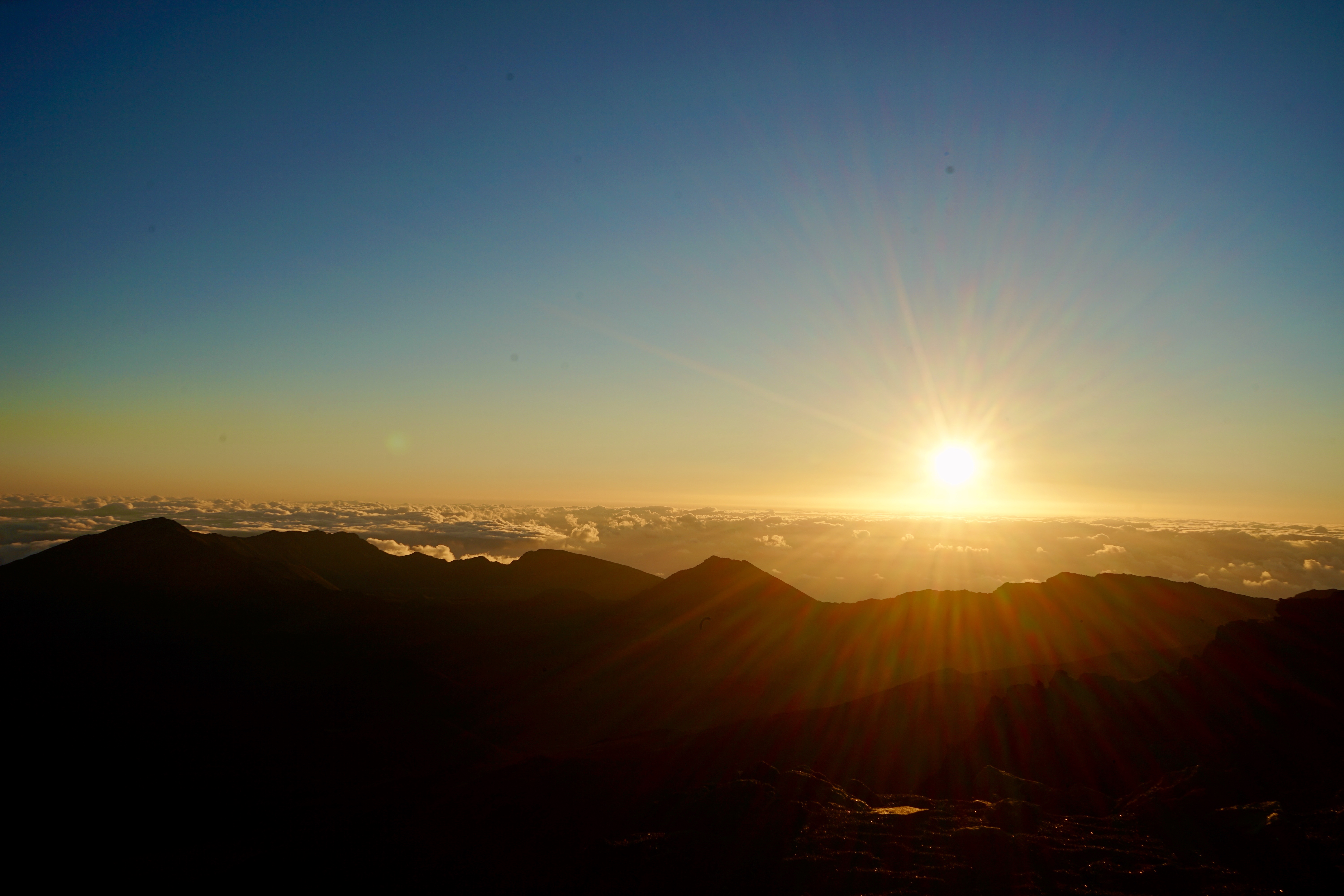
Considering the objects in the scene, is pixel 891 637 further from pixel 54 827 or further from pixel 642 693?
pixel 54 827

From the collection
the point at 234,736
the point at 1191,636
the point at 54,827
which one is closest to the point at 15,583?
the point at 234,736

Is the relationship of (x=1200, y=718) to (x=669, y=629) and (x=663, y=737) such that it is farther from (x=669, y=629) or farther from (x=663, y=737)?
(x=669, y=629)

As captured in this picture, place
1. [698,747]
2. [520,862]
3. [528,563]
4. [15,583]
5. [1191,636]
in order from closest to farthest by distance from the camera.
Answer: [520,862]
[698,747]
[1191,636]
[15,583]
[528,563]

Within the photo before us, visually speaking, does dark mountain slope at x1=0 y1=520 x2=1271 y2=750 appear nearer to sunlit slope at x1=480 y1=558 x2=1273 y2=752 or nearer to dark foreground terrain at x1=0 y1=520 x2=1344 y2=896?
sunlit slope at x1=480 y1=558 x2=1273 y2=752

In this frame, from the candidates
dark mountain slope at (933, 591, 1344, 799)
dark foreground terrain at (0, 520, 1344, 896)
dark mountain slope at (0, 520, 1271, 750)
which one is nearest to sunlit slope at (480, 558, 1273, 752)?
dark mountain slope at (0, 520, 1271, 750)

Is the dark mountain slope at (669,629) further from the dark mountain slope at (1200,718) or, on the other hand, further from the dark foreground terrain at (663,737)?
the dark mountain slope at (1200,718)

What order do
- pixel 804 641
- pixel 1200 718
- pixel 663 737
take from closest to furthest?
pixel 1200 718
pixel 663 737
pixel 804 641

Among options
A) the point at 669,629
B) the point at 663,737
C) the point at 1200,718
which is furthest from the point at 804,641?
the point at 1200,718
